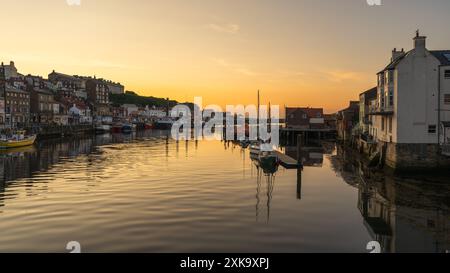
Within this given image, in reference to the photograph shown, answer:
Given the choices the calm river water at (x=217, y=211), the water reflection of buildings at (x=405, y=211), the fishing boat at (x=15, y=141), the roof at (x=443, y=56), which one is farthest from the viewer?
the fishing boat at (x=15, y=141)

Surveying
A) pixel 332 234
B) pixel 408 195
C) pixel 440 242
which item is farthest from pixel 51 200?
pixel 408 195

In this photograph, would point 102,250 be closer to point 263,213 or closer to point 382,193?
point 263,213

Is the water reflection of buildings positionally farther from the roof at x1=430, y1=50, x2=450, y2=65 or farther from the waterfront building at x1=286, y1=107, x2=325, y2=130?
the waterfront building at x1=286, y1=107, x2=325, y2=130

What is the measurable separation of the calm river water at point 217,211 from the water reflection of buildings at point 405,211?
0.06m

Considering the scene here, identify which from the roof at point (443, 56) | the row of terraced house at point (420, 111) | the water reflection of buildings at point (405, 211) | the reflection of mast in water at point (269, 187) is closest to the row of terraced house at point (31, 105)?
the reflection of mast in water at point (269, 187)

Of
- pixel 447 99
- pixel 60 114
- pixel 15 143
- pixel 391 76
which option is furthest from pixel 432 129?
pixel 60 114

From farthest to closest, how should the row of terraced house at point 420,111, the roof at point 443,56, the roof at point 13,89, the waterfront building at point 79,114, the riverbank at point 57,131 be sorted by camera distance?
the waterfront building at point 79,114 < the roof at point 13,89 < the riverbank at point 57,131 < the roof at point 443,56 < the row of terraced house at point 420,111

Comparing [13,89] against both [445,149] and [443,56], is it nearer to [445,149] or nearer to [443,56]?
[443,56]

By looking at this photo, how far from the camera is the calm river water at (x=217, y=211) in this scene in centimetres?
2094

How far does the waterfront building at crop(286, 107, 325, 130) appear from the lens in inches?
4776

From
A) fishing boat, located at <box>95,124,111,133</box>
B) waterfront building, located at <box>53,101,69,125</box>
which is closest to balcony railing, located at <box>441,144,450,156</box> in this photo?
waterfront building, located at <box>53,101,69,125</box>

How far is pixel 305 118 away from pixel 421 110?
76.1 metres

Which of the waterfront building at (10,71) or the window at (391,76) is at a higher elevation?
the waterfront building at (10,71)

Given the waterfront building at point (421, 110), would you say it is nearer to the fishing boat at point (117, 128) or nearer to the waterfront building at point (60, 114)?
the waterfront building at point (60, 114)
